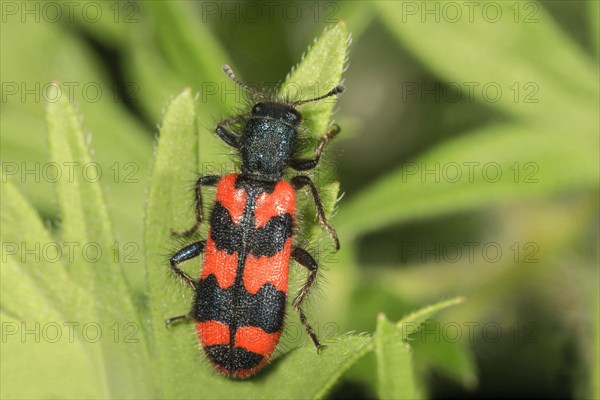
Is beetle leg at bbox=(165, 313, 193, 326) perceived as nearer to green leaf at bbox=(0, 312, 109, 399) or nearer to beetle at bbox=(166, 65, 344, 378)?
beetle at bbox=(166, 65, 344, 378)

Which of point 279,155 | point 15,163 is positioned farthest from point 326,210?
point 15,163

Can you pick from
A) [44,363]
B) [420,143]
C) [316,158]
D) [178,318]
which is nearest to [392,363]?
[178,318]

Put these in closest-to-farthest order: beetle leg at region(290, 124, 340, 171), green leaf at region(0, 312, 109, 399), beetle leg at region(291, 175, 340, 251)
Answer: green leaf at region(0, 312, 109, 399) < beetle leg at region(291, 175, 340, 251) < beetle leg at region(290, 124, 340, 171)

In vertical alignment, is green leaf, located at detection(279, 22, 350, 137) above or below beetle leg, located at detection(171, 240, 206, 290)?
above

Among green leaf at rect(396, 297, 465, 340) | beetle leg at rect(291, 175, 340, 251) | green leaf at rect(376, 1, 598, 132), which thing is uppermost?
green leaf at rect(376, 1, 598, 132)

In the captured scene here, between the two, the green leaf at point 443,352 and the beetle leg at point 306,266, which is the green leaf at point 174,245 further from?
the green leaf at point 443,352

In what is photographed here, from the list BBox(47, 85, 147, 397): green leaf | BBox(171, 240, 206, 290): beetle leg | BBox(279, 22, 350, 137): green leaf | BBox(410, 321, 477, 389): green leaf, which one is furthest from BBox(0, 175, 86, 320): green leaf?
BBox(410, 321, 477, 389): green leaf

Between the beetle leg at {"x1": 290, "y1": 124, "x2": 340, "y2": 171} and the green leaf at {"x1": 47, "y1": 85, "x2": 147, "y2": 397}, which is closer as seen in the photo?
the green leaf at {"x1": 47, "y1": 85, "x2": 147, "y2": 397}
